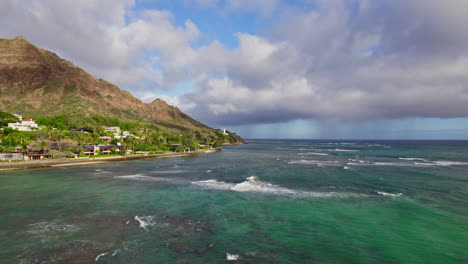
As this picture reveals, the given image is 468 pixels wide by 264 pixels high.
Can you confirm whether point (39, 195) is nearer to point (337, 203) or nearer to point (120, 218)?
point (120, 218)

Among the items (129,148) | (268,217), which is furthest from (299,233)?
(129,148)

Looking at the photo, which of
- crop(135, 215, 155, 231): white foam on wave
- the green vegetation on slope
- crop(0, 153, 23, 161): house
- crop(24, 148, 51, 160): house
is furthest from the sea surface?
the green vegetation on slope

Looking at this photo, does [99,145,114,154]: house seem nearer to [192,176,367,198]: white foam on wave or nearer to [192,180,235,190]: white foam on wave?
[192,180,235,190]: white foam on wave

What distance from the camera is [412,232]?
70.6 ft

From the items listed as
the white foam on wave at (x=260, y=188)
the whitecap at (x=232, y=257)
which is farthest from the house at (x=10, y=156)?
the whitecap at (x=232, y=257)

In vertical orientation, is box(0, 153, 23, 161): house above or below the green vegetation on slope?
below

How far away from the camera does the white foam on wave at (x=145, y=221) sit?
71.9ft

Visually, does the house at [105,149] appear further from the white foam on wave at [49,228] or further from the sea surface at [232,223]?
the white foam on wave at [49,228]

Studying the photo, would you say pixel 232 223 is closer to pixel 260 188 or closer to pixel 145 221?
pixel 145 221

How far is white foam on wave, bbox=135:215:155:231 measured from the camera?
21900mm

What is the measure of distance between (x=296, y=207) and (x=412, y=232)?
37.8 ft

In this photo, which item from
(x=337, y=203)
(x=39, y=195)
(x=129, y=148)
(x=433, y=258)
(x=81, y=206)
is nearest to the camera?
(x=433, y=258)

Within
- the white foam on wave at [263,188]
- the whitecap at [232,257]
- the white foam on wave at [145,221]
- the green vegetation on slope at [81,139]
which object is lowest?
the whitecap at [232,257]

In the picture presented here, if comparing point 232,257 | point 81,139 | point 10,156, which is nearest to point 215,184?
point 232,257
